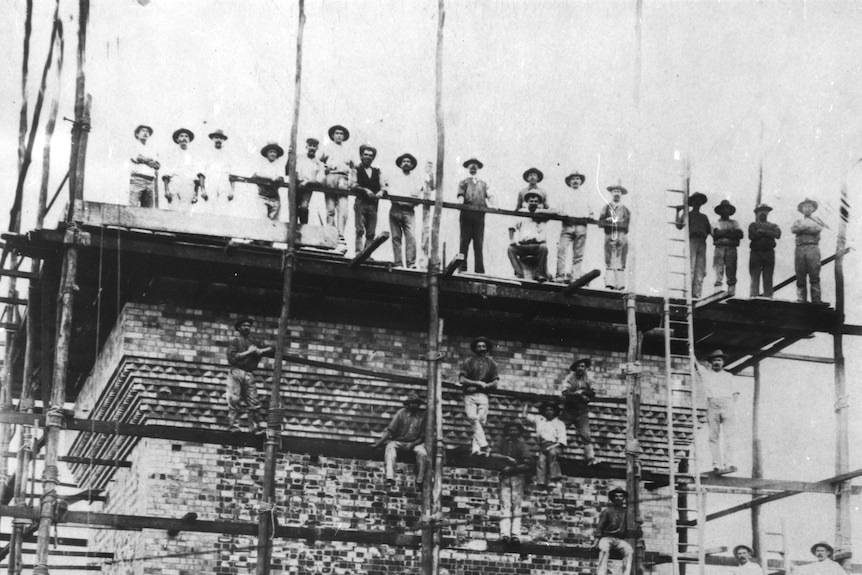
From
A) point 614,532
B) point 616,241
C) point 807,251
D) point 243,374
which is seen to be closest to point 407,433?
point 243,374

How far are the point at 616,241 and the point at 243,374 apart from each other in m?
5.82

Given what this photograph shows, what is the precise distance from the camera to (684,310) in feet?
65.9

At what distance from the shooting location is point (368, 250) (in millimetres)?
18203

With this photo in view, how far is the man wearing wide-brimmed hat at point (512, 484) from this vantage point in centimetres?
1836

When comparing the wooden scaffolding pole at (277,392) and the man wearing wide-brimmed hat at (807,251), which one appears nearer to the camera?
the wooden scaffolding pole at (277,392)

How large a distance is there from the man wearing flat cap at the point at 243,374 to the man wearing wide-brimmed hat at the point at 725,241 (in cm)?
676

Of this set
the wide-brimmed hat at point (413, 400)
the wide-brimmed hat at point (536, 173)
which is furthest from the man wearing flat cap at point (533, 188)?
the wide-brimmed hat at point (413, 400)

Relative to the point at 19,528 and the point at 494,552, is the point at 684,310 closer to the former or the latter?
the point at 494,552

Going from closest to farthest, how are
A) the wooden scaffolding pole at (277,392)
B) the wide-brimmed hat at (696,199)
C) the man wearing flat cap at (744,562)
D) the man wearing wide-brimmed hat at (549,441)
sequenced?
the wooden scaffolding pole at (277,392)
the man wearing wide-brimmed hat at (549,441)
the man wearing flat cap at (744,562)
the wide-brimmed hat at (696,199)

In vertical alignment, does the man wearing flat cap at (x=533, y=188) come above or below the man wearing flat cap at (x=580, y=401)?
above

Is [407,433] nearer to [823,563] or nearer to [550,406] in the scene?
[550,406]

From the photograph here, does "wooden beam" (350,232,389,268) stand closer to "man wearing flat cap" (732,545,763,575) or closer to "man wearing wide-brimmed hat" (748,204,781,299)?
"man wearing wide-brimmed hat" (748,204,781,299)

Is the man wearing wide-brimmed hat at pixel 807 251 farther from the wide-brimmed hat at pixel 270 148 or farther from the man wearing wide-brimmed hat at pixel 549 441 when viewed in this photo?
the wide-brimmed hat at pixel 270 148

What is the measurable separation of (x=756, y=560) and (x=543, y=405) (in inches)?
195
